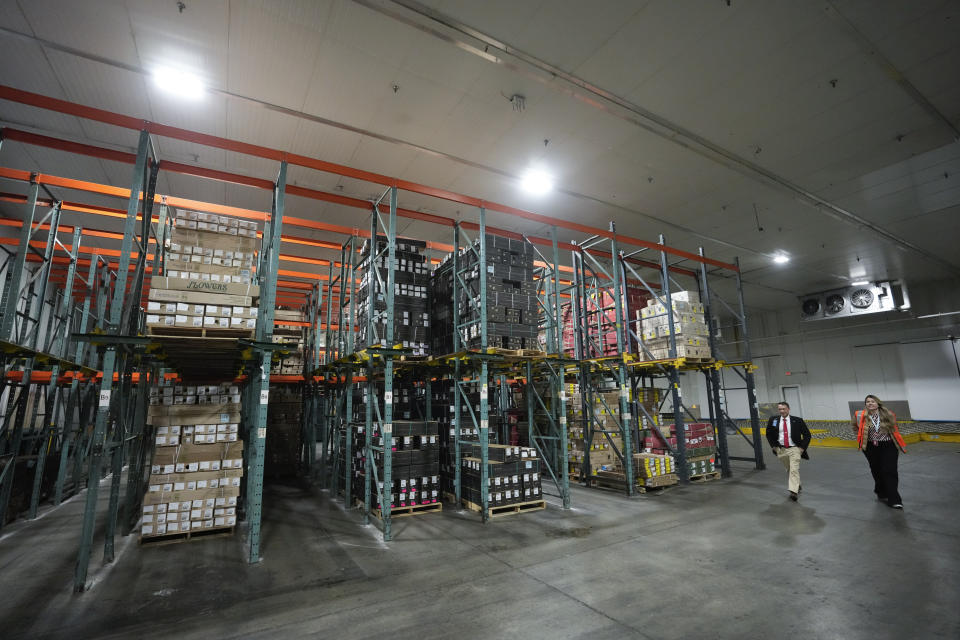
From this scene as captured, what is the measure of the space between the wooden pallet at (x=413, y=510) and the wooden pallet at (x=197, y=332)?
3.94 metres

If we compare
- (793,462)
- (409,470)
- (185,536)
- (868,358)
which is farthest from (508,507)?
(868,358)

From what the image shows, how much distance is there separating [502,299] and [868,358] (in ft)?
81.5

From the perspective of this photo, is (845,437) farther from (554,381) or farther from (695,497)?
(554,381)

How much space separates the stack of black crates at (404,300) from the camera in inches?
334

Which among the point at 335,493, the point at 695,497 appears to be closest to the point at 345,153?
the point at 335,493

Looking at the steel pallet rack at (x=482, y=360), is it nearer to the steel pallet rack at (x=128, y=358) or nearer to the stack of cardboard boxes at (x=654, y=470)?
the stack of cardboard boxes at (x=654, y=470)

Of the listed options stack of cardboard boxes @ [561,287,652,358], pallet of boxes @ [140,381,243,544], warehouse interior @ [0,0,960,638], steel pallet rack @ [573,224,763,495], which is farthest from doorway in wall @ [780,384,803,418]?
pallet of boxes @ [140,381,243,544]

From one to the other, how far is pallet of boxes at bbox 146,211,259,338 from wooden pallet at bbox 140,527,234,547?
334 cm

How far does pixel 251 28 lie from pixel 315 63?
95 cm

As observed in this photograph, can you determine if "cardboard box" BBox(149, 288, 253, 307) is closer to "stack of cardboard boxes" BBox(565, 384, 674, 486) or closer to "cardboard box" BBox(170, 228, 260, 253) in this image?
"cardboard box" BBox(170, 228, 260, 253)

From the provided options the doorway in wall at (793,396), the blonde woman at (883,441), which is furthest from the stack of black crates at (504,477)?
the doorway in wall at (793,396)

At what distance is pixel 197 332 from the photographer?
559 centimetres

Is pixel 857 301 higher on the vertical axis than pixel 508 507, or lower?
higher

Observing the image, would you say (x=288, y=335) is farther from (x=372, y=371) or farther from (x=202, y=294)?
(x=202, y=294)
